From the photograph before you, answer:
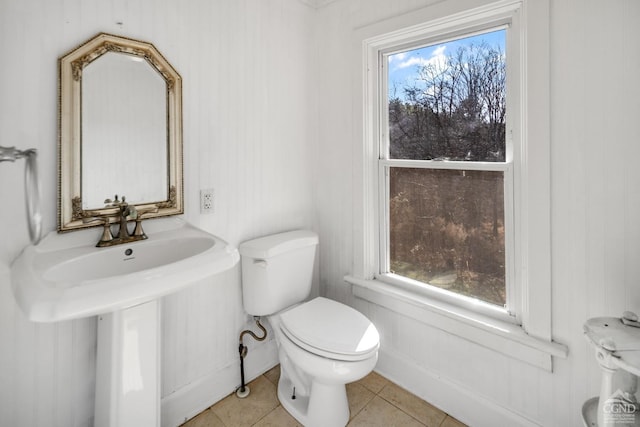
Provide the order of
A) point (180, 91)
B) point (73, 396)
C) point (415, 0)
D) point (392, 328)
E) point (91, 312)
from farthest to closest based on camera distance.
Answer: point (392, 328)
point (415, 0)
point (180, 91)
point (73, 396)
point (91, 312)

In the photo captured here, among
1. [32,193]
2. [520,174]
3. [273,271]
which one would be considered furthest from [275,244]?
[520,174]

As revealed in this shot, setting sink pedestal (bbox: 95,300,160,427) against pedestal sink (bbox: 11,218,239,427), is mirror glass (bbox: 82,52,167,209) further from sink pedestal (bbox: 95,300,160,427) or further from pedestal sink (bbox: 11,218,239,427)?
sink pedestal (bbox: 95,300,160,427)

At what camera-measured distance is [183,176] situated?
1.52 meters

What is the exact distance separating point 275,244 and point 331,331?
52 cm

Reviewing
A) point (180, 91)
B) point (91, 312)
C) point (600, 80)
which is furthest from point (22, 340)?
point (600, 80)

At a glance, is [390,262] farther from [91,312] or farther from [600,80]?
[91,312]

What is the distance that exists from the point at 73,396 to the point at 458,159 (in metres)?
1.92

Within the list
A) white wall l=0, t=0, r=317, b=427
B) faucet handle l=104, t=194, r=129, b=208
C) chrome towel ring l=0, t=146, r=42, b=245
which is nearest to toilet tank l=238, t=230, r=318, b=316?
white wall l=0, t=0, r=317, b=427

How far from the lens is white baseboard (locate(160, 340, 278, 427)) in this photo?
154 cm

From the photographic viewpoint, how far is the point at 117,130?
1314 millimetres

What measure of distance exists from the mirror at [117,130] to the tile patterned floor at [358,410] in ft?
3.37

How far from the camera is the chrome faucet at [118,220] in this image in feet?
4.08

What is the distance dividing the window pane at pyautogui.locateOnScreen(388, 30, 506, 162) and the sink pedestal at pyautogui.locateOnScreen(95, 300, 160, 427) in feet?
4.80

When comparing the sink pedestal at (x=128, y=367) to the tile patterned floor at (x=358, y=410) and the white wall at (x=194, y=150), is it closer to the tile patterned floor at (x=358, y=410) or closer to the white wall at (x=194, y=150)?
the white wall at (x=194, y=150)
